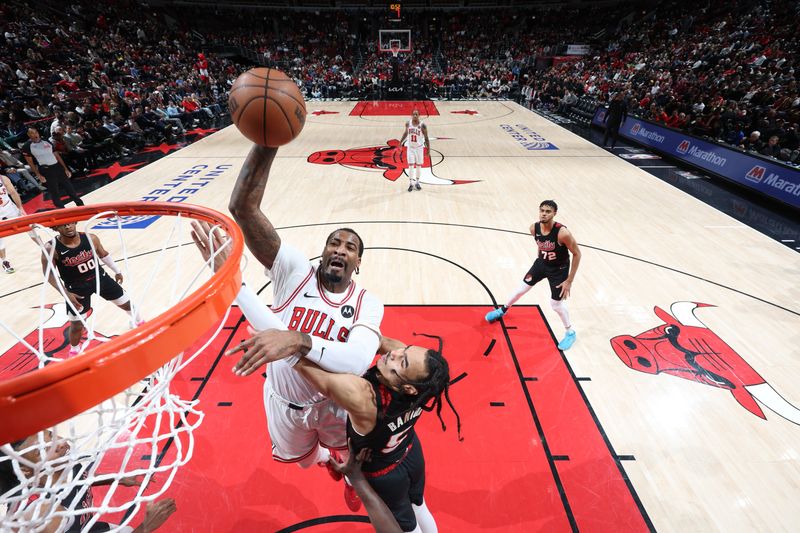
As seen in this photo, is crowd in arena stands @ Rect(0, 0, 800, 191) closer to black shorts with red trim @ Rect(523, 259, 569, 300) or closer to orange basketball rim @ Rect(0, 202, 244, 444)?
black shorts with red trim @ Rect(523, 259, 569, 300)

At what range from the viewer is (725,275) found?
230 inches

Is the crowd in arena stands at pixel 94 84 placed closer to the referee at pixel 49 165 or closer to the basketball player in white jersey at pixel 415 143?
the referee at pixel 49 165

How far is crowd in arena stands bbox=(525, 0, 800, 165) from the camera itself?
10742 mm

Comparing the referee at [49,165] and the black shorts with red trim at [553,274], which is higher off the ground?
the black shorts with red trim at [553,274]

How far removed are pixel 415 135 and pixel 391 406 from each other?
7.51 meters

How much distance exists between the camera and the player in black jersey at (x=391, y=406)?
183cm

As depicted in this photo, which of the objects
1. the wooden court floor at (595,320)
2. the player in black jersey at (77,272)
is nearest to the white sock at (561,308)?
the wooden court floor at (595,320)

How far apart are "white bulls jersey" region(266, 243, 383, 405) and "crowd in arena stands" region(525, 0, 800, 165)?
11015mm

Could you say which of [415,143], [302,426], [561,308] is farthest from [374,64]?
[302,426]

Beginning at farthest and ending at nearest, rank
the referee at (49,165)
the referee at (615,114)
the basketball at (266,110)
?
the referee at (615,114), the referee at (49,165), the basketball at (266,110)

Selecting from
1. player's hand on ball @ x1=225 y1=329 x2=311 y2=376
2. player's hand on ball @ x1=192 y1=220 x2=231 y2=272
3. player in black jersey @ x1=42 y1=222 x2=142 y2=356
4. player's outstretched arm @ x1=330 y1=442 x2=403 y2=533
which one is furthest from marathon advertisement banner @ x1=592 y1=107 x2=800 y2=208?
player in black jersey @ x1=42 y1=222 x2=142 y2=356

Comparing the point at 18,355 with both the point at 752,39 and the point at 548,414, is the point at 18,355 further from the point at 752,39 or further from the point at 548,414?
the point at 752,39

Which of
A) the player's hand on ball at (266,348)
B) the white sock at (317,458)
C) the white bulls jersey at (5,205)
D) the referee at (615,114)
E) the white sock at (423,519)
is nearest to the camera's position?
the player's hand on ball at (266,348)

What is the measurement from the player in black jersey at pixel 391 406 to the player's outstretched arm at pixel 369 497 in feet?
0.10
